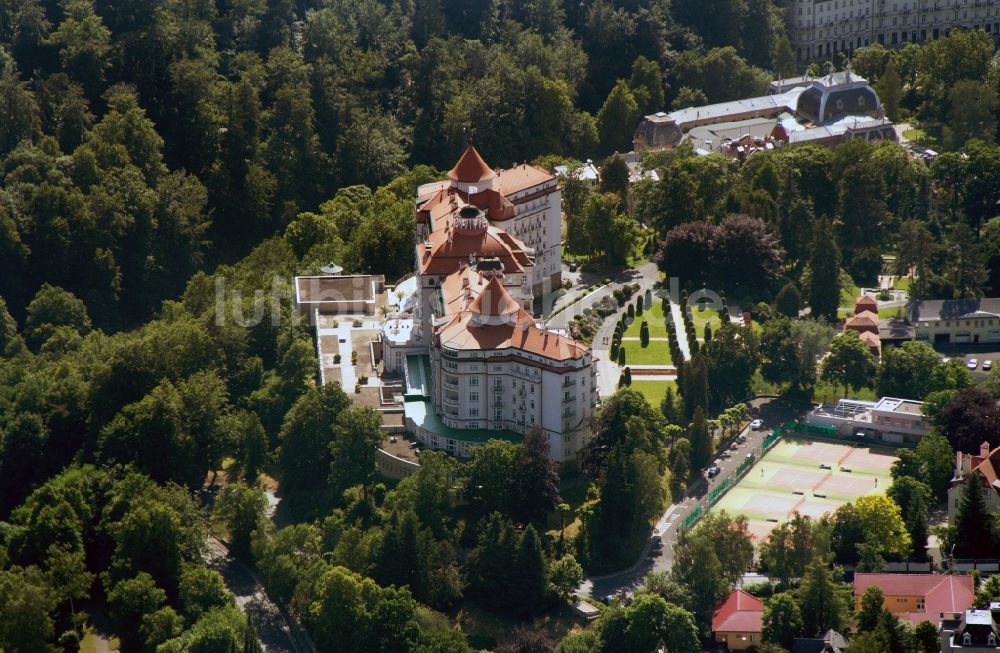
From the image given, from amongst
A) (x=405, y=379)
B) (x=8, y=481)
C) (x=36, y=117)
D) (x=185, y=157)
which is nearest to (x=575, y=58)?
(x=185, y=157)

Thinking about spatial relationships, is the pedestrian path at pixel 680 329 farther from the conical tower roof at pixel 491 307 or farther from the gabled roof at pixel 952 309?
the conical tower roof at pixel 491 307

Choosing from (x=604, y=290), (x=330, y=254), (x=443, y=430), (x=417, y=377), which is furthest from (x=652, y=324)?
(x=443, y=430)

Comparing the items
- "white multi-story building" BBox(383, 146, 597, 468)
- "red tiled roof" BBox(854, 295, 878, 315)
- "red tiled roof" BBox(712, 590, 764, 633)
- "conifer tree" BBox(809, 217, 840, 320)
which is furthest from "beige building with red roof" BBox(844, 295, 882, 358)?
"red tiled roof" BBox(712, 590, 764, 633)

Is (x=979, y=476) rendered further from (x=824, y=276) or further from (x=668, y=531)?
(x=824, y=276)

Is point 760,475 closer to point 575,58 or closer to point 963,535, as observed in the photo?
point 963,535

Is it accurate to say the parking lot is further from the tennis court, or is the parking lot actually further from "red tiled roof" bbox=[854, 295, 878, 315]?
the tennis court
